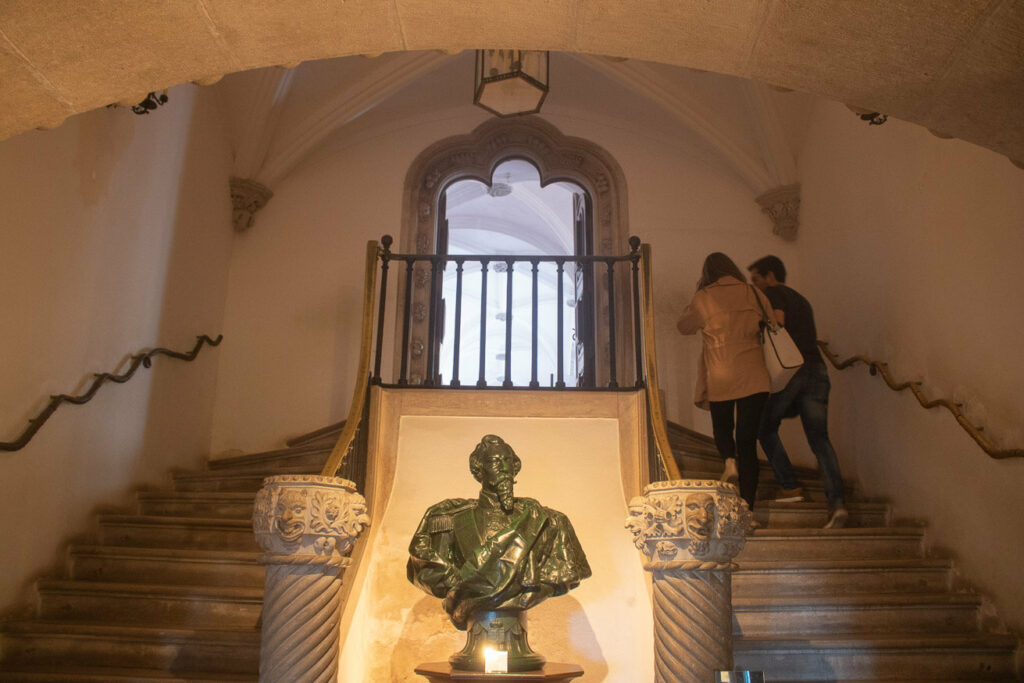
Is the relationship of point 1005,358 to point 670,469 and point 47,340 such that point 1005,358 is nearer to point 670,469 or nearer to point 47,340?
point 670,469

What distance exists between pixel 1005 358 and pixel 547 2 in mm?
2929

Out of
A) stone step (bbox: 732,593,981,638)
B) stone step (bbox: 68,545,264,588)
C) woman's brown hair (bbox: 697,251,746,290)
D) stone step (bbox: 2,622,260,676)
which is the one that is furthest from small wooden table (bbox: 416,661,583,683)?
woman's brown hair (bbox: 697,251,746,290)

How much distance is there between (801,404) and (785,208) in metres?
2.86

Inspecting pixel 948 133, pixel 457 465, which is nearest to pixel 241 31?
pixel 948 133

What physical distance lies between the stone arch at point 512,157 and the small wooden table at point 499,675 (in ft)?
14.5

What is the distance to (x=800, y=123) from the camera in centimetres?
720

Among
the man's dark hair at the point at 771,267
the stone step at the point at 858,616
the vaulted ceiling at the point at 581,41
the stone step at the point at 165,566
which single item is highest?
the man's dark hair at the point at 771,267

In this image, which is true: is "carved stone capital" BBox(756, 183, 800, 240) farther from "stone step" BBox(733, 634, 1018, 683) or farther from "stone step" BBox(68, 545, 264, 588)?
"stone step" BBox(68, 545, 264, 588)

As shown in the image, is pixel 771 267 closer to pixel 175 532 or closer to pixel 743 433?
pixel 743 433

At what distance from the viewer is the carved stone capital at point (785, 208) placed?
24.2 feet

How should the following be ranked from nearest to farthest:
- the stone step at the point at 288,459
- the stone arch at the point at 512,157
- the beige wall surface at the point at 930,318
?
the beige wall surface at the point at 930,318 → the stone step at the point at 288,459 → the stone arch at the point at 512,157

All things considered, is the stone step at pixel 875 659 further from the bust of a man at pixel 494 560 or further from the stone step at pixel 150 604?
the stone step at pixel 150 604

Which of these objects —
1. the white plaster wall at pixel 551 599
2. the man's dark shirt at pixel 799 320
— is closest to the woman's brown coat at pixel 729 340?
the man's dark shirt at pixel 799 320

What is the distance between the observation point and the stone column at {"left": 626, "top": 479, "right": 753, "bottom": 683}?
323 centimetres
